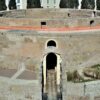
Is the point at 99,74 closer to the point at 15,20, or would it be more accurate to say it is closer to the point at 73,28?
the point at 73,28

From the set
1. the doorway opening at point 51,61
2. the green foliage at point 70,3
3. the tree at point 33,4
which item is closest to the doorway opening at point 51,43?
the doorway opening at point 51,61

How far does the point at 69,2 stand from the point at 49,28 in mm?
15426

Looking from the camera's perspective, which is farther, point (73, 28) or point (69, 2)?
point (69, 2)

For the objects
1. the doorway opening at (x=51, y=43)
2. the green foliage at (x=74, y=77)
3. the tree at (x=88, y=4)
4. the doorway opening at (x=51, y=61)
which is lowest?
the green foliage at (x=74, y=77)

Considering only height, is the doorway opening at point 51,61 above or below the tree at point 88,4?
below

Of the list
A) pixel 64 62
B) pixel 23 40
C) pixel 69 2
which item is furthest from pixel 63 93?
pixel 69 2

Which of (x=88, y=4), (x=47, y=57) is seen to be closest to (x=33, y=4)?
(x=88, y=4)

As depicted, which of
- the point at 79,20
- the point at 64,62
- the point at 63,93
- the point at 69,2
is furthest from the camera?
the point at 69,2

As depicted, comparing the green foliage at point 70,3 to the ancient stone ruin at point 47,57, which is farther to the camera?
the green foliage at point 70,3

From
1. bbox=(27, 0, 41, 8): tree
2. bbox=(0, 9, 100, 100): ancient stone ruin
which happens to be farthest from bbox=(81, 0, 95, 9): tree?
bbox=(0, 9, 100, 100): ancient stone ruin

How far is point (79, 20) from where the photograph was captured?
18.2 m

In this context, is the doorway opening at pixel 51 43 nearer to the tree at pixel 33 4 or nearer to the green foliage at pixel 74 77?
the green foliage at pixel 74 77

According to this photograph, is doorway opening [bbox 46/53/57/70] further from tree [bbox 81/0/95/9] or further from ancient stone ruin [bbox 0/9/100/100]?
tree [bbox 81/0/95/9]

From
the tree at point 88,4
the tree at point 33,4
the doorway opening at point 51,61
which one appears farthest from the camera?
the tree at point 88,4
